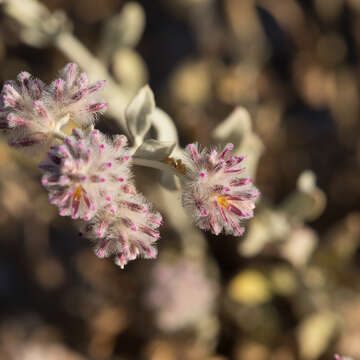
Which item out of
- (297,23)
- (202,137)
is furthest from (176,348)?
(297,23)

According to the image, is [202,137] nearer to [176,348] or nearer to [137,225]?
[176,348]

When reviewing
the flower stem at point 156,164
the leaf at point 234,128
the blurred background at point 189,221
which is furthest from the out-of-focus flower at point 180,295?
the flower stem at point 156,164

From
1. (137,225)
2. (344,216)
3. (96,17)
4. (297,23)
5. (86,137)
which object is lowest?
(137,225)

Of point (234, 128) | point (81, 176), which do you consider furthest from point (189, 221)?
point (81, 176)

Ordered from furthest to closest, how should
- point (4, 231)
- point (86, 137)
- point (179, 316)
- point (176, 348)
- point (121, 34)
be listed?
point (4, 231) → point (176, 348) → point (179, 316) → point (121, 34) → point (86, 137)

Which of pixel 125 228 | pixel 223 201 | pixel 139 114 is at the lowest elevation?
pixel 125 228

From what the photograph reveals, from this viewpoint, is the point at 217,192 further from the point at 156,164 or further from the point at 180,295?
the point at 180,295

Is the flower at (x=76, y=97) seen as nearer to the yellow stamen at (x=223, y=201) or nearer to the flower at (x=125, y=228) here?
the flower at (x=125, y=228)
